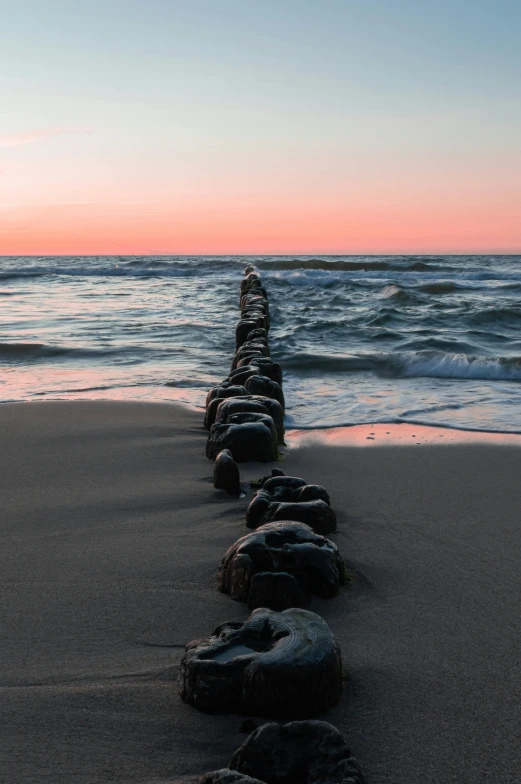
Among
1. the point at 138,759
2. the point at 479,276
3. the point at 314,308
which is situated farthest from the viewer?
the point at 479,276

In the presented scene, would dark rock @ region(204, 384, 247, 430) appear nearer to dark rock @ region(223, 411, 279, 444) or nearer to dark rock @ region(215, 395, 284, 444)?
dark rock @ region(215, 395, 284, 444)

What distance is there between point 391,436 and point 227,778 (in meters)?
3.78

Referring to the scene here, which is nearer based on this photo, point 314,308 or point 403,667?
point 403,667

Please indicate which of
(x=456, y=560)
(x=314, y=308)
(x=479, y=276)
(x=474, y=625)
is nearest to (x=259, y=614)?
(x=474, y=625)

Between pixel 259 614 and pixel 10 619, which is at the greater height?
pixel 259 614

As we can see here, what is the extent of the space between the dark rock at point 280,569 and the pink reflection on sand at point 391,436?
2.36 m

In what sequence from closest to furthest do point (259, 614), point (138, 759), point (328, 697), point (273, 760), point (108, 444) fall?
point (273, 760) → point (138, 759) → point (328, 697) → point (259, 614) → point (108, 444)

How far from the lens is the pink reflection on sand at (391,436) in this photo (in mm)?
4785

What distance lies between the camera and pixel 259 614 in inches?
73.8

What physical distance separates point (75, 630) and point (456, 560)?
135 cm

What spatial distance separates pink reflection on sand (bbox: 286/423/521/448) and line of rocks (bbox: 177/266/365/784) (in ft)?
6.08

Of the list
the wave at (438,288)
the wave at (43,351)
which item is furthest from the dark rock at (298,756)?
the wave at (438,288)

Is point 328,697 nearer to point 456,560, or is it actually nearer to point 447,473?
point 456,560

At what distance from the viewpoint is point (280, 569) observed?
7.23ft
